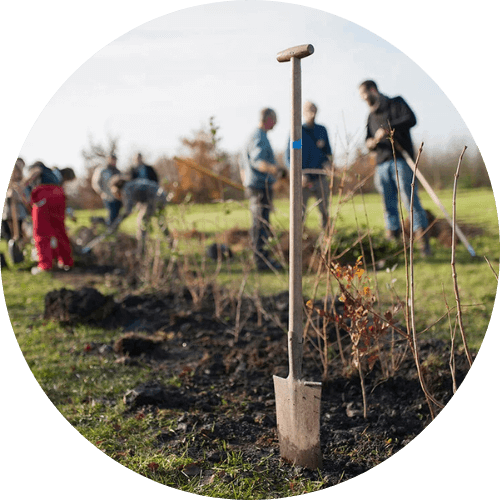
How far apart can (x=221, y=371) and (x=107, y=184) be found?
5945mm

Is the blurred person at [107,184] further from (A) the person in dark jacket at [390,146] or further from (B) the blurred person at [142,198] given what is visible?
(A) the person in dark jacket at [390,146]

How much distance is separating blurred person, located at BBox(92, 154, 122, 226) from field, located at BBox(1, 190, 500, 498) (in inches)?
119

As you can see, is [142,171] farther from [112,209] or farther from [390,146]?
[390,146]

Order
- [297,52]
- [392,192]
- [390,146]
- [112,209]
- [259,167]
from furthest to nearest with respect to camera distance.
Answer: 1. [112,209]
2. [259,167]
3. [392,192]
4. [390,146]
5. [297,52]

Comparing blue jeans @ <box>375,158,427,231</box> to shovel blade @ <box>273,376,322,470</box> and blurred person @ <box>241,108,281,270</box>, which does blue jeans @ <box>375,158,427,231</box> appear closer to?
blurred person @ <box>241,108,281,270</box>

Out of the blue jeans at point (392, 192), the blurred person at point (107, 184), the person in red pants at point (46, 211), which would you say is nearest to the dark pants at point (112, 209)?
the blurred person at point (107, 184)

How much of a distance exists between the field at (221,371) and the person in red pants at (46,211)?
0.59 m

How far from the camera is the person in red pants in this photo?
13.9ft

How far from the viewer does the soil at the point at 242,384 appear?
2746 mm

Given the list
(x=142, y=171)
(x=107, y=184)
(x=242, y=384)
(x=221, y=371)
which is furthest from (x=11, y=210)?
(x=242, y=384)

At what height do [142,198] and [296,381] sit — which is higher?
[142,198]

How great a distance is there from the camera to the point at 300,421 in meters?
2.54

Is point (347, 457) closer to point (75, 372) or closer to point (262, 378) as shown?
point (262, 378)

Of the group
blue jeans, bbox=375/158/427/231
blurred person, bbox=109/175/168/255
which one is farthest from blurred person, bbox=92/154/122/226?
blue jeans, bbox=375/158/427/231
